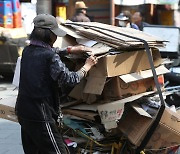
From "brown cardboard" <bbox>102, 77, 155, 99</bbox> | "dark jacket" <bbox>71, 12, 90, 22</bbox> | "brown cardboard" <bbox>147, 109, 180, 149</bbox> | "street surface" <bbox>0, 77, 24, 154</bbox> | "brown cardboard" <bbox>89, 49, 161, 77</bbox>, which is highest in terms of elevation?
"dark jacket" <bbox>71, 12, 90, 22</bbox>

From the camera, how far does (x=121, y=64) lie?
3785 mm

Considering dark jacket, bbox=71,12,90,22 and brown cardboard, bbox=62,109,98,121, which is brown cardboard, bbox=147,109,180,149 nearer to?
brown cardboard, bbox=62,109,98,121

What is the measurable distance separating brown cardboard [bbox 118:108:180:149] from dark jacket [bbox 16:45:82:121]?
0.79 m

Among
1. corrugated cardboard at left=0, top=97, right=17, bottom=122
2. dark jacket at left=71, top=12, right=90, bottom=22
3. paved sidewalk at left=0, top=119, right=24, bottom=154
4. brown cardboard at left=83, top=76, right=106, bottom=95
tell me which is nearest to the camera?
brown cardboard at left=83, top=76, right=106, bottom=95

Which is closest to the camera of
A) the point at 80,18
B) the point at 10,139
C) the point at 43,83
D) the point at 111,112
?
the point at 43,83

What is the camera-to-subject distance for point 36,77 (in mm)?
3395

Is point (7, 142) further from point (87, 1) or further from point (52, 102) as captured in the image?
point (87, 1)

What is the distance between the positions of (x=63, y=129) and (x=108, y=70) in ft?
2.58

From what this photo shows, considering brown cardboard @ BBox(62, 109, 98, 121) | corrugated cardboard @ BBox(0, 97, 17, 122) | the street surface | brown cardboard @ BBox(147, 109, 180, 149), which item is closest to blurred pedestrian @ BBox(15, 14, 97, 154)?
brown cardboard @ BBox(62, 109, 98, 121)

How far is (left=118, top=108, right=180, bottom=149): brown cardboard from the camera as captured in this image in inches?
151

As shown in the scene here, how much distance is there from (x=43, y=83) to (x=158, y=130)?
1143 mm

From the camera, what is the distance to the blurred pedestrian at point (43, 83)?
3.38 metres

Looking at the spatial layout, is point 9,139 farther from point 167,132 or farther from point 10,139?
point 167,132

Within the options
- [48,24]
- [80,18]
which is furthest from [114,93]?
[80,18]
